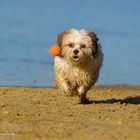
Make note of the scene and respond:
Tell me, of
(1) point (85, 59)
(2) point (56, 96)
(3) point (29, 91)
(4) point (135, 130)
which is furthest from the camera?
(3) point (29, 91)

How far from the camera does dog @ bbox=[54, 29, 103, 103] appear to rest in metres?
15.9

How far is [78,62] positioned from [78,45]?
0.39 m

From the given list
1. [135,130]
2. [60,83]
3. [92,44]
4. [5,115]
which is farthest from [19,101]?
[135,130]

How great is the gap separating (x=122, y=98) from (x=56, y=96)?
1.74 meters

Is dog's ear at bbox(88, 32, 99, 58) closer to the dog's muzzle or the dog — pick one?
the dog

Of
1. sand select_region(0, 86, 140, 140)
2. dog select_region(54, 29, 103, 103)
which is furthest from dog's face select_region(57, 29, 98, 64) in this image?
sand select_region(0, 86, 140, 140)

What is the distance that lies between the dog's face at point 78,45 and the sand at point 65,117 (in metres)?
1.06

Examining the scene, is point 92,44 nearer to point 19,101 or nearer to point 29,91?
point 19,101

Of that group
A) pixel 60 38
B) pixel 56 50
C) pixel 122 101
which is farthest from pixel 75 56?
pixel 122 101

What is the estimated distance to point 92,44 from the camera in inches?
636

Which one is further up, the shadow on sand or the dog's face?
the dog's face

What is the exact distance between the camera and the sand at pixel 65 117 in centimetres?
1114

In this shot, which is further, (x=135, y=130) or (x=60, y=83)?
(x=60, y=83)

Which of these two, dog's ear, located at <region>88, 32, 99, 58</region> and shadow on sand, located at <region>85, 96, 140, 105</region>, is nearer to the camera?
dog's ear, located at <region>88, 32, 99, 58</region>
